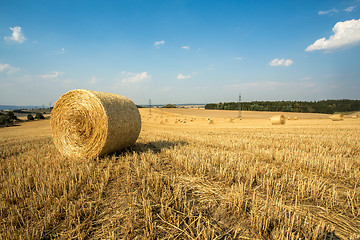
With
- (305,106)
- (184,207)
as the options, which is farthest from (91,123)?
(305,106)

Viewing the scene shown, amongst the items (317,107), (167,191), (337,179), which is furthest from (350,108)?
(167,191)

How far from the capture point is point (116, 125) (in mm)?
5391

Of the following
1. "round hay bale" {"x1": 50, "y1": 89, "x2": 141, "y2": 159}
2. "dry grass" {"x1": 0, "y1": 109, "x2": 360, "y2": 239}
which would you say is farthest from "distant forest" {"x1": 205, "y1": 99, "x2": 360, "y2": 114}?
"round hay bale" {"x1": 50, "y1": 89, "x2": 141, "y2": 159}

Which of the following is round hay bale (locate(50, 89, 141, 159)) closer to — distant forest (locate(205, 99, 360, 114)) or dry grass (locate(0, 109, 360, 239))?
dry grass (locate(0, 109, 360, 239))

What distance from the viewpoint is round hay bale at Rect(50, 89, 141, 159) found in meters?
5.24

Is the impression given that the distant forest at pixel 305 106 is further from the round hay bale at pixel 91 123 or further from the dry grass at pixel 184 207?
the round hay bale at pixel 91 123

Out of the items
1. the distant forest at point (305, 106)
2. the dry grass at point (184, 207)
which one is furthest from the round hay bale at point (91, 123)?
the distant forest at point (305, 106)

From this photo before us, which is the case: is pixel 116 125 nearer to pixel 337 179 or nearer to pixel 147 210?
pixel 147 210

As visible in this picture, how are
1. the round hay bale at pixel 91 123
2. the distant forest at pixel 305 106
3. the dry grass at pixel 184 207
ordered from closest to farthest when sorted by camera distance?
the dry grass at pixel 184 207
the round hay bale at pixel 91 123
the distant forest at pixel 305 106

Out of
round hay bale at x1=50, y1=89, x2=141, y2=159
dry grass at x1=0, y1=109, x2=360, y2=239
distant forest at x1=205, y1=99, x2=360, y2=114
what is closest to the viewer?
dry grass at x1=0, y1=109, x2=360, y2=239

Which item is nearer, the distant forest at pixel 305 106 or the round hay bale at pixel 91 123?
the round hay bale at pixel 91 123

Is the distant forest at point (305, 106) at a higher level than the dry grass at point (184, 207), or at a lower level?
higher

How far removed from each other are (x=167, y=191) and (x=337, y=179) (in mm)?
3740

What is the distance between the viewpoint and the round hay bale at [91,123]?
5.24 metres
